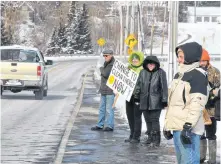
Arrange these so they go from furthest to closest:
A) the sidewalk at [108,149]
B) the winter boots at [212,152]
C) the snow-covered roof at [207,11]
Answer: the snow-covered roof at [207,11] → the sidewalk at [108,149] → the winter boots at [212,152]

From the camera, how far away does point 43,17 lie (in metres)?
138

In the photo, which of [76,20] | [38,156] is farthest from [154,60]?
[76,20]

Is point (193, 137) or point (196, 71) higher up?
point (196, 71)

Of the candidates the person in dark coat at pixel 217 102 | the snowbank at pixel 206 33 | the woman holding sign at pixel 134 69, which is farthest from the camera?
the snowbank at pixel 206 33

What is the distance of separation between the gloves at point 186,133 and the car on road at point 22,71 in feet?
55.9

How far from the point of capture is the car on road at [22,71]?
80.8 feet

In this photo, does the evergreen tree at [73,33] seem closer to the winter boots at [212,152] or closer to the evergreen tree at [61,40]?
the evergreen tree at [61,40]

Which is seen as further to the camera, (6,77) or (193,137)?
(6,77)

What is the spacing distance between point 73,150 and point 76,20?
113 m

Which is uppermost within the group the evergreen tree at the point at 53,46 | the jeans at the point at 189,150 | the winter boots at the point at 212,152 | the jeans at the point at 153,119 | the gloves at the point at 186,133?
the gloves at the point at 186,133

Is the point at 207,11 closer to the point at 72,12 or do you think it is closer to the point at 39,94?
the point at 72,12

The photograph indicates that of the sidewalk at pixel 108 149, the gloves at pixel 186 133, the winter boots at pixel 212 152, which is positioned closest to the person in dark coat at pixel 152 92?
the sidewalk at pixel 108 149

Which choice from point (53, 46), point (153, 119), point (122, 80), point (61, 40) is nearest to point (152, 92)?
point (153, 119)

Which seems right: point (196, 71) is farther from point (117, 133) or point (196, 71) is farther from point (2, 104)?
point (2, 104)
